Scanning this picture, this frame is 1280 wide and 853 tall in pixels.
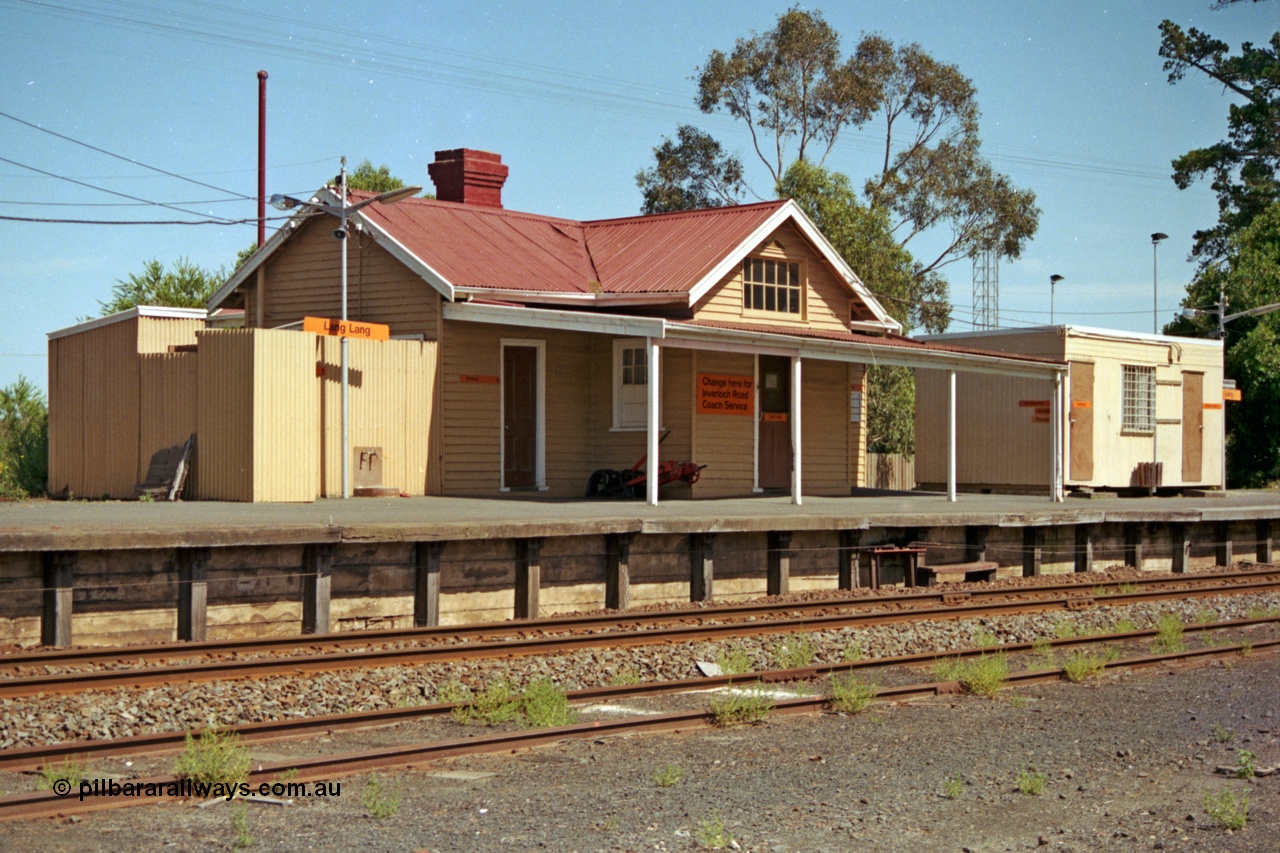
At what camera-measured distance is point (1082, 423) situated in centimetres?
2534

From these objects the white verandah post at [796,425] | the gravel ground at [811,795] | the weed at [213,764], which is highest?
the white verandah post at [796,425]

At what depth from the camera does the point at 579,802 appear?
21.5 feet

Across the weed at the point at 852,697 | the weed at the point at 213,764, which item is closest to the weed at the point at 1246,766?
the weed at the point at 852,697

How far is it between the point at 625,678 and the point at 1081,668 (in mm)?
3451

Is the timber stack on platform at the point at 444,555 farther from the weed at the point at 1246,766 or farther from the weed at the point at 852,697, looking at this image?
the weed at the point at 1246,766

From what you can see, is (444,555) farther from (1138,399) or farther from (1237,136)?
(1237,136)

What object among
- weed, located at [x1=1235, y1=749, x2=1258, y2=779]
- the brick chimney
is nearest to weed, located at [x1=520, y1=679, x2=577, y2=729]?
weed, located at [x1=1235, y1=749, x2=1258, y2=779]

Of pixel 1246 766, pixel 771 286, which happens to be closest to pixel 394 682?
pixel 1246 766

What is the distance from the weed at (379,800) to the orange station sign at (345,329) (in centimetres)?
1109

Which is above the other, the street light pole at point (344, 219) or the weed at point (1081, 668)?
the street light pole at point (344, 219)

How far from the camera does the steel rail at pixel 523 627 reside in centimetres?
989

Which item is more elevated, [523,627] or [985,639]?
[523,627]

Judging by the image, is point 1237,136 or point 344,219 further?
point 1237,136

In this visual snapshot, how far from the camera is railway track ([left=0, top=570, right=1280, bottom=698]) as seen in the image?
908 cm
